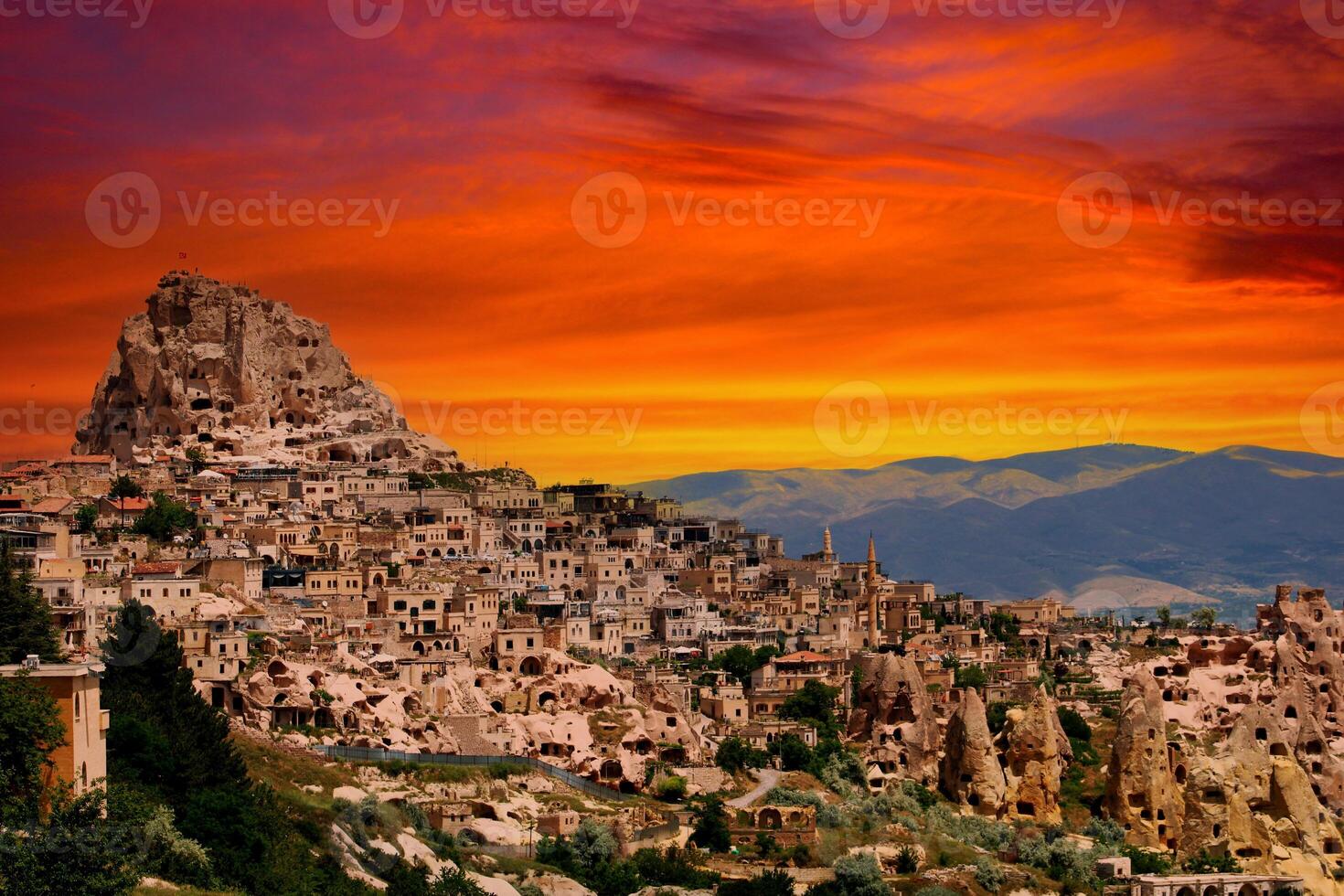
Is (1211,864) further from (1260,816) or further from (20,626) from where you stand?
(20,626)

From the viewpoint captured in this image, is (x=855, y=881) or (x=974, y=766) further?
(x=974, y=766)

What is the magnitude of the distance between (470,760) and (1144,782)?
96.1 ft

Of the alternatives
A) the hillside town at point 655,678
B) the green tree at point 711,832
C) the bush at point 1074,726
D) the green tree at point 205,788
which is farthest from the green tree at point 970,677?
the green tree at point 205,788

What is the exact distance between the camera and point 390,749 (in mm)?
59469

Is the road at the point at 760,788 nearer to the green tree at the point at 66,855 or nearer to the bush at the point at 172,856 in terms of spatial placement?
the bush at the point at 172,856

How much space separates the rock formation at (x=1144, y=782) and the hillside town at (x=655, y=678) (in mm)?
130

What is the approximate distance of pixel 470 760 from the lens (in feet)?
198

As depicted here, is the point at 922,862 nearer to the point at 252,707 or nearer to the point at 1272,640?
the point at 252,707

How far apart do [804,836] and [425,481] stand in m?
57.1

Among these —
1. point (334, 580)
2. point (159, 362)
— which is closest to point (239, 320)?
point (159, 362)

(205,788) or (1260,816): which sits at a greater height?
(205,788)

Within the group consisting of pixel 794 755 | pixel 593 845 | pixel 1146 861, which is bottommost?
pixel 1146 861

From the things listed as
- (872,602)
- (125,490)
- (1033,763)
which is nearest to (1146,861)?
(1033,763)

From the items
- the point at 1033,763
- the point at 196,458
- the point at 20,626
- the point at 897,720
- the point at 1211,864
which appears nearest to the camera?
the point at 20,626
